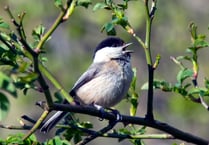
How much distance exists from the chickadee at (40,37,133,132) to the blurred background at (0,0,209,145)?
1.78 m

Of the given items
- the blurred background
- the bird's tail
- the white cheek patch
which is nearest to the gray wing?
the white cheek patch

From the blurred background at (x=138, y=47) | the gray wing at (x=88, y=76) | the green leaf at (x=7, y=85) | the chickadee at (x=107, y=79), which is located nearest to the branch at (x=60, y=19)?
the green leaf at (x=7, y=85)

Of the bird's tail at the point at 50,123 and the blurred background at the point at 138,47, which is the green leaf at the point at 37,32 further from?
the blurred background at the point at 138,47

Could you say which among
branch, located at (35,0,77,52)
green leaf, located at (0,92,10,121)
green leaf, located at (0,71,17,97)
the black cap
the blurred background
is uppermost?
branch, located at (35,0,77,52)

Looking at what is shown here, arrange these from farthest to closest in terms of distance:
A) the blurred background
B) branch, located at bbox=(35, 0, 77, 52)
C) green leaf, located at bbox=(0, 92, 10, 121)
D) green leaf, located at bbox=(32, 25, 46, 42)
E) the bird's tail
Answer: the blurred background < the bird's tail < green leaf, located at bbox=(32, 25, 46, 42) < branch, located at bbox=(35, 0, 77, 52) < green leaf, located at bbox=(0, 92, 10, 121)

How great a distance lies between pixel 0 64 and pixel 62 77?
500cm

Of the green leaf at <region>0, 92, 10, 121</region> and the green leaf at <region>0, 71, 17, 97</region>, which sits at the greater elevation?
the green leaf at <region>0, 71, 17, 97</region>

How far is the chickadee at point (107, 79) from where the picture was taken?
143 inches

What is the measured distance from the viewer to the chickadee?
3.64 metres

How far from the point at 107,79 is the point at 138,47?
3198mm

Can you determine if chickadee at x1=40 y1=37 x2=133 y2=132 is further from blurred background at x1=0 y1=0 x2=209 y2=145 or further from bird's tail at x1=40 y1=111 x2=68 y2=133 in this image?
blurred background at x1=0 y1=0 x2=209 y2=145

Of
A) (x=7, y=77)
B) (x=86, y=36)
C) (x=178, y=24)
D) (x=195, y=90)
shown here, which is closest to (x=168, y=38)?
(x=178, y=24)

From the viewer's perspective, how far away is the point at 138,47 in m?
6.96

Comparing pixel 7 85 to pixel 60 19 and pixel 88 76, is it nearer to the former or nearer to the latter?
pixel 60 19
